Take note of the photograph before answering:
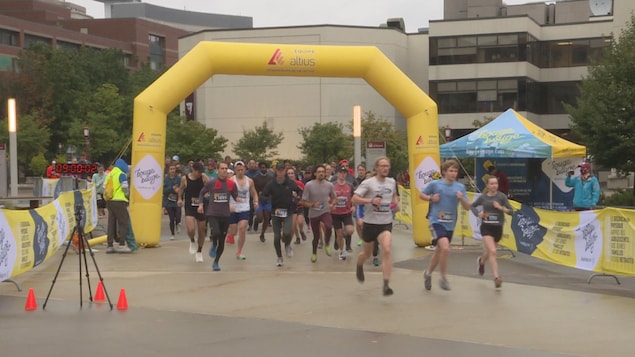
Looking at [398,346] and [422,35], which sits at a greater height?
[422,35]

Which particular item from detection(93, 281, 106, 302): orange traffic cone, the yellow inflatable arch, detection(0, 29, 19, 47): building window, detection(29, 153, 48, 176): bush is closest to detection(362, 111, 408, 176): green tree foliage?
detection(29, 153, 48, 176): bush

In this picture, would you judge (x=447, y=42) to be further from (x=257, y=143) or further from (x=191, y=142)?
(x=191, y=142)

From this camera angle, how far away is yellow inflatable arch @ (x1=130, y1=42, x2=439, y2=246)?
1541 centimetres

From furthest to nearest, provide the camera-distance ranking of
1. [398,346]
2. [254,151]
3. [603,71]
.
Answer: [254,151]
[603,71]
[398,346]

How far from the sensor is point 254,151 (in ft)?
174

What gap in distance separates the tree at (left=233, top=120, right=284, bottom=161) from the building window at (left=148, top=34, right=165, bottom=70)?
1706 inches

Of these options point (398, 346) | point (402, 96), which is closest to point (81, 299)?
point (398, 346)

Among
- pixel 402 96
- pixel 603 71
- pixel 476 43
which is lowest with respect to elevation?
pixel 402 96

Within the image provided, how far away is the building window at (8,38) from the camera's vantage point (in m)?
72.9

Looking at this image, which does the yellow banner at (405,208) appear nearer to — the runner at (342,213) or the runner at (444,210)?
the runner at (342,213)

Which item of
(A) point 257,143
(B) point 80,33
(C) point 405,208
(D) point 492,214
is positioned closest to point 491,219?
(D) point 492,214

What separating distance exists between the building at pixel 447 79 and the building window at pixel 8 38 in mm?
24984

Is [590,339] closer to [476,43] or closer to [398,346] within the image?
[398,346]

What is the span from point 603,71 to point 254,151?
28.5 metres
